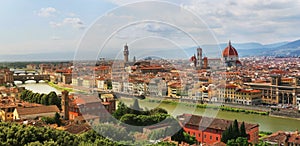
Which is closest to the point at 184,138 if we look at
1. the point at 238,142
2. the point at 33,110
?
the point at 238,142

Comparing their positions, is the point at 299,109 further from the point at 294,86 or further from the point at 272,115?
the point at 294,86

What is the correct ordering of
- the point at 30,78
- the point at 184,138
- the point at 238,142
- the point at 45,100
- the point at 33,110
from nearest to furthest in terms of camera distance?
the point at 238,142, the point at 184,138, the point at 33,110, the point at 45,100, the point at 30,78

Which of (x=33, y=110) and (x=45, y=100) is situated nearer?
(x=33, y=110)

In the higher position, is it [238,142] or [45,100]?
[45,100]

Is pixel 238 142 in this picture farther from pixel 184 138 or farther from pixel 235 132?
pixel 184 138

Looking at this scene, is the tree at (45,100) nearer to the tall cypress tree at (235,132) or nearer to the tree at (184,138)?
the tree at (184,138)

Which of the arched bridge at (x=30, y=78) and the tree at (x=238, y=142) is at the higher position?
the arched bridge at (x=30, y=78)

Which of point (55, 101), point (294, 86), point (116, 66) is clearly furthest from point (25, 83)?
point (116, 66)

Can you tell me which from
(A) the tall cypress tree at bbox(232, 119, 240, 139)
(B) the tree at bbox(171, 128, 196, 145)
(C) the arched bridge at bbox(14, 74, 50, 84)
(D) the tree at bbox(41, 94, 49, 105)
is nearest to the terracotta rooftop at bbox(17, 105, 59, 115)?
(D) the tree at bbox(41, 94, 49, 105)

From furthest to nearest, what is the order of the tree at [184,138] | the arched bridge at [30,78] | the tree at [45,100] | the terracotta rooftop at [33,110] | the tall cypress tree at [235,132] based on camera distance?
the arched bridge at [30,78] < the tree at [45,100] < the terracotta rooftop at [33,110] < the tall cypress tree at [235,132] < the tree at [184,138]

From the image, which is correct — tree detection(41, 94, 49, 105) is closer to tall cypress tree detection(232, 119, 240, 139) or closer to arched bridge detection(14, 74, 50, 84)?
tall cypress tree detection(232, 119, 240, 139)

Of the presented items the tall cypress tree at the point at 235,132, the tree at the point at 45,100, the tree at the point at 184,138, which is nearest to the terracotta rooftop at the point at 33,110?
the tree at the point at 45,100

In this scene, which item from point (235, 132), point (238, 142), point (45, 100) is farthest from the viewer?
point (45, 100)
